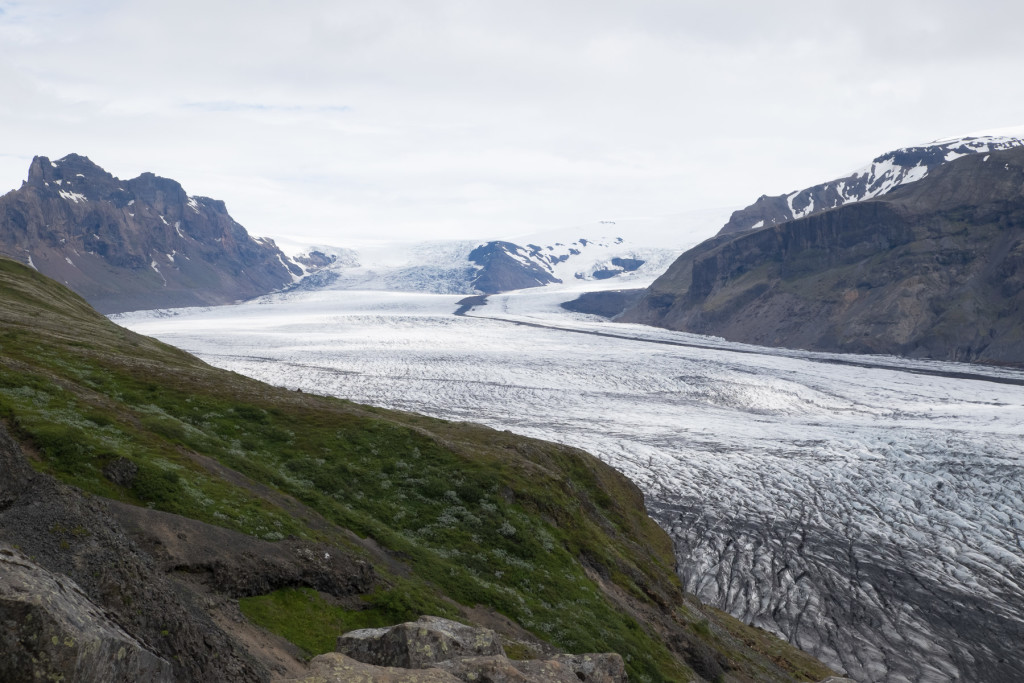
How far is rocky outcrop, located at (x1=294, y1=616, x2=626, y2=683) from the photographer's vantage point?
12117 mm

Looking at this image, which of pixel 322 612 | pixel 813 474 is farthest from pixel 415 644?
pixel 813 474

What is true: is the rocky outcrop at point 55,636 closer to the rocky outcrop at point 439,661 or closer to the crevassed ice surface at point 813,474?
the rocky outcrop at point 439,661

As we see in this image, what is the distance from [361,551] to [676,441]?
198 ft

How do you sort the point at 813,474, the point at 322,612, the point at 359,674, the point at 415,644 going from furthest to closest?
1. the point at 813,474
2. the point at 322,612
3. the point at 415,644
4. the point at 359,674

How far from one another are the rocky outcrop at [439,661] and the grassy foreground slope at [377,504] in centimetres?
303

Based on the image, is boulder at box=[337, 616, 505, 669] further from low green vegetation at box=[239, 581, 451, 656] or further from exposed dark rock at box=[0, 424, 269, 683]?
exposed dark rock at box=[0, 424, 269, 683]

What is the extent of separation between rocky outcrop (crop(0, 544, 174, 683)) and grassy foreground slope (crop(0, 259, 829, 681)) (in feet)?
26.6

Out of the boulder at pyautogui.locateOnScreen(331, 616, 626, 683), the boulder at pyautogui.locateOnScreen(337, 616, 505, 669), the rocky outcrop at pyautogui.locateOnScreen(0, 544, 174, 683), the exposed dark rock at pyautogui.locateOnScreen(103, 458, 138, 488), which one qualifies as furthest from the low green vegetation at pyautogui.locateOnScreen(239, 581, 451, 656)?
the rocky outcrop at pyautogui.locateOnScreen(0, 544, 174, 683)

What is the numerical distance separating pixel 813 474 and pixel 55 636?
2623 inches

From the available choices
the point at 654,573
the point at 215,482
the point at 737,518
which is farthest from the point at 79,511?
the point at 737,518

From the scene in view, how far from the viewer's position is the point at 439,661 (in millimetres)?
14148

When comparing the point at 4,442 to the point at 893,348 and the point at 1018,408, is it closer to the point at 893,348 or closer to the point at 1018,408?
the point at 1018,408

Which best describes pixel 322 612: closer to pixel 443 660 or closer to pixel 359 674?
pixel 443 660

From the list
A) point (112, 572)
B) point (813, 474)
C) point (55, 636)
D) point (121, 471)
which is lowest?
point (813, 474)
